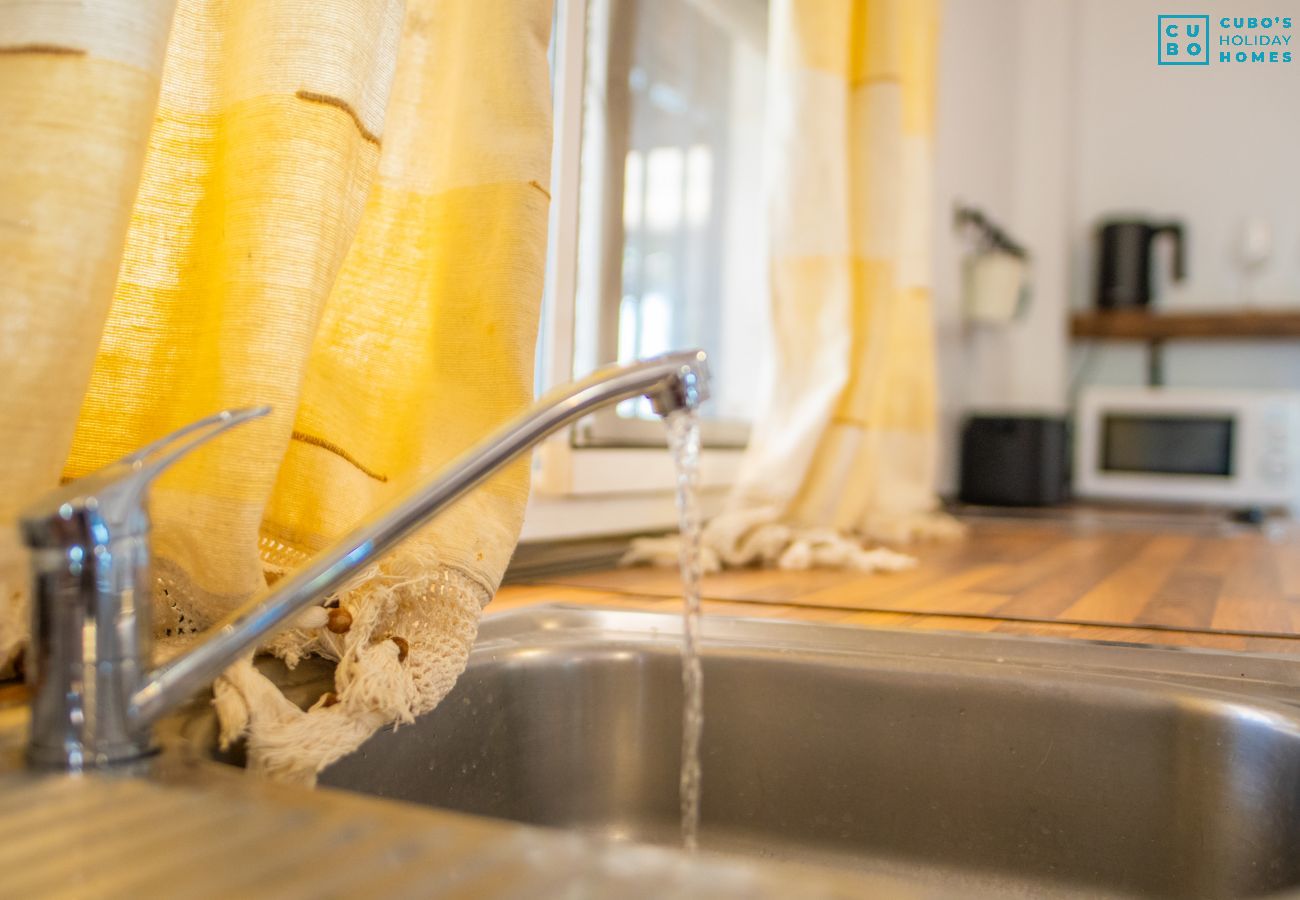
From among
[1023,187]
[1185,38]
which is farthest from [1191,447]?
[1185,38]

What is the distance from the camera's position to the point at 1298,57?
1.49m

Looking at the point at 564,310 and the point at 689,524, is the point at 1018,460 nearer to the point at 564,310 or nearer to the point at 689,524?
the point at 564,310

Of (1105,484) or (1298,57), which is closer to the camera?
(1298,57)

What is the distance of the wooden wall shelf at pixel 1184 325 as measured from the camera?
2.78m

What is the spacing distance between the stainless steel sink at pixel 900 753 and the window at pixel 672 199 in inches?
23.5

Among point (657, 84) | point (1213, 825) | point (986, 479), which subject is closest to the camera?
point (1213, 825)

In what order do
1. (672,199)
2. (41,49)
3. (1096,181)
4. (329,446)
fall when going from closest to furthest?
(41,49) → (329,446) → (672,199) → (1096,181)

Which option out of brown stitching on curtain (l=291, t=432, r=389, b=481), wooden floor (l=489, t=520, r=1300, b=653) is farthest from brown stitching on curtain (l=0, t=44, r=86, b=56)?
wooden floor (l=489, t=520, r=1300, b=653)

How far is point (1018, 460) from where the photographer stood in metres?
2.46

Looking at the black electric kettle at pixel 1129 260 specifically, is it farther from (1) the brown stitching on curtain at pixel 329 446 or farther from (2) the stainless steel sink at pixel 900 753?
(1) the brown stitching on curtain at pixel 329 446

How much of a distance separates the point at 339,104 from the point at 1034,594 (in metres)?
0.81

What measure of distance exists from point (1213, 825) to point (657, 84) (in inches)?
49.4

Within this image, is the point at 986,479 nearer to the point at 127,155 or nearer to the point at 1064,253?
the point at 1064,253

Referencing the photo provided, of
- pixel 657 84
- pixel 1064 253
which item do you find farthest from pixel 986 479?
pixel 657 84
